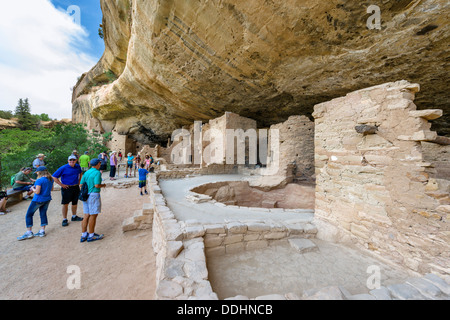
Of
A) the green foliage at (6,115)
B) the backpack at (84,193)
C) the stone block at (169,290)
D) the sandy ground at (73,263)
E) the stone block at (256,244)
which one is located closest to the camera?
the stone block at (169,290)

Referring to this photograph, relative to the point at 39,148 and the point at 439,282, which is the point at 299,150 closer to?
the point at 439,282

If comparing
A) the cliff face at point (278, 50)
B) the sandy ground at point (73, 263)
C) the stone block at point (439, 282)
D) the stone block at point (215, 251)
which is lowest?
the sandy ground at point (73, 263)

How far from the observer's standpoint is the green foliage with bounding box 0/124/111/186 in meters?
7.27

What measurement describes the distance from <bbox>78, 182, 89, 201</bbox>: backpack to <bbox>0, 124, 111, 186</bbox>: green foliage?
6.58m

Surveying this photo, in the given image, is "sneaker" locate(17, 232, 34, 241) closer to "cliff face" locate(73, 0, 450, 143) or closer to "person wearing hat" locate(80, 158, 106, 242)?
"person wearing hat" locate(80, 158, 106, 242)

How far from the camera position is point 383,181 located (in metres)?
2.18

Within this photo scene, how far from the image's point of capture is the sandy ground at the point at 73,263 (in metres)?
2.18

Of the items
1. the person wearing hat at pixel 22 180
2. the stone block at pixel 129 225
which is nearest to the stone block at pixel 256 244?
the stone block at pixel 129 225

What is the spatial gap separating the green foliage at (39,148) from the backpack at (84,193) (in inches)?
259

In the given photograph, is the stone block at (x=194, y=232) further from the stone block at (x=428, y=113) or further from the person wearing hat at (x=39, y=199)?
the person wearing hat at (x=39, y=199)

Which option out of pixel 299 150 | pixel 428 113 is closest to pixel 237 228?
pixel 428 113

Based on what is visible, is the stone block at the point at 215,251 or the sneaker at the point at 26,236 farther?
the sneaker at the point at 26,236
